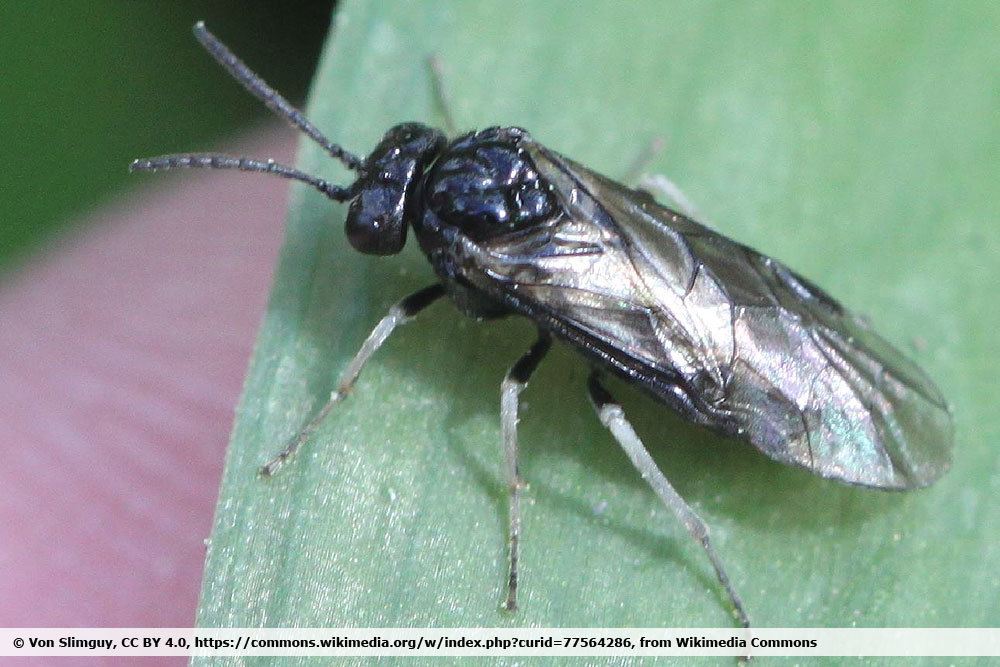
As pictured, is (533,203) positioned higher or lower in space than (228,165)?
higher

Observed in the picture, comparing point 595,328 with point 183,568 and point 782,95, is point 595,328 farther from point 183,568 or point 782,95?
point 183,568

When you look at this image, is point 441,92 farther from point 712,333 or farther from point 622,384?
point 712,333

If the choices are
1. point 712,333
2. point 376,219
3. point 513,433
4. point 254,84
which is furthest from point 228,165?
point 712,333

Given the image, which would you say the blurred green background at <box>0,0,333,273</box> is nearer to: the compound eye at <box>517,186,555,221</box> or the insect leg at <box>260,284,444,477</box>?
the insect leg at <box>260,284,444,477</box>

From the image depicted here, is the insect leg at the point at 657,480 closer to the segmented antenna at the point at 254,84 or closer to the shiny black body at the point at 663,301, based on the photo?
the shiny black body at the point at 663,301

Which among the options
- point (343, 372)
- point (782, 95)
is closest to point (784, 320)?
point (782, 95)
